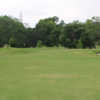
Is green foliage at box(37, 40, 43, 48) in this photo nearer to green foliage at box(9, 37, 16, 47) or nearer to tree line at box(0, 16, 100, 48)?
tree line at box(0, 16, 100, 48)

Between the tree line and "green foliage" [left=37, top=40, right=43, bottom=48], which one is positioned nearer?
the tree line

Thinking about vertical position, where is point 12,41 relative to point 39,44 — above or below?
above

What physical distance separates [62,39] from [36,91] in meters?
27.4

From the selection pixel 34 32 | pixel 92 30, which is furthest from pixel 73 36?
pixel 34 32

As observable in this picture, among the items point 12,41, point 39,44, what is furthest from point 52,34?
point 12,41

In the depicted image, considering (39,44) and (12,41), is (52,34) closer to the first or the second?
(39,44)

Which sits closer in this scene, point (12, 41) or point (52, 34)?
point (12, 41)

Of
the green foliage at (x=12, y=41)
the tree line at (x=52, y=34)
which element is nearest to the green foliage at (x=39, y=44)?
the tree line at (x=52, y=34)

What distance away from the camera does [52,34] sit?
3422 centimetres

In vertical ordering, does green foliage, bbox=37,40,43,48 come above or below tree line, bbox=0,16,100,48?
below

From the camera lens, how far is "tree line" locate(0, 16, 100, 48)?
3098 centimetres

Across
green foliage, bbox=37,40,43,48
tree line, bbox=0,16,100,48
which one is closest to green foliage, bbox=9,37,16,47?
tree line, bbox=0,16,100,48

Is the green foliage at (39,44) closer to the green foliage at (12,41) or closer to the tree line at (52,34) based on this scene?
the tree line at (52,34)

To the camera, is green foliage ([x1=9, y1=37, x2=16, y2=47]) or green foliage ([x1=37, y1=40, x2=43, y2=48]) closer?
green foliage ([x1=9, y1=37, x2=16, y2=47])
